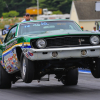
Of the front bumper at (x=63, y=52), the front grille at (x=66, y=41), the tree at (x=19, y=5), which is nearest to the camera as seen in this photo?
→ the front bumper at (x=63, y=52)

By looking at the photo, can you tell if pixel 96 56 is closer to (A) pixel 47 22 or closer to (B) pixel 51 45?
(B) pixel 51 45

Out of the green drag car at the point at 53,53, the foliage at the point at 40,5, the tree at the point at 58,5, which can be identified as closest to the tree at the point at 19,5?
the foliage at the point at 40,5

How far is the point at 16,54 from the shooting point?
24.4ft

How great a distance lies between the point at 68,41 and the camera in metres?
6.93

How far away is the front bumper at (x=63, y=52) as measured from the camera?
21.7 ft

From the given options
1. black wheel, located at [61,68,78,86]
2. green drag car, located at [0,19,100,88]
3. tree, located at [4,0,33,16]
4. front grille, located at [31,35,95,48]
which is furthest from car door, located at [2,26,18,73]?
tree, located at [4,0,33,16]

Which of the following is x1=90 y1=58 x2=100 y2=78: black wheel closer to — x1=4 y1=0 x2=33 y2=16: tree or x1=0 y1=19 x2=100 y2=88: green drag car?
x1=0 y1=19 x2=100 y2=88: green drag car

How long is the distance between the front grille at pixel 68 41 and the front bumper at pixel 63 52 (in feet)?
0.63

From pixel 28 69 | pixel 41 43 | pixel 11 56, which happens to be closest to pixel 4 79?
pixel 11 56

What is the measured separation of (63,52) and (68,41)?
32 cm

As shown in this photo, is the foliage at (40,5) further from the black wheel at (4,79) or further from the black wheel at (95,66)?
the black wheel at (95,66)

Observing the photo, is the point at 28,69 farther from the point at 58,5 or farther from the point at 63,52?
the point at 58,5

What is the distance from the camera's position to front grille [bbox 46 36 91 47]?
22.6 ft

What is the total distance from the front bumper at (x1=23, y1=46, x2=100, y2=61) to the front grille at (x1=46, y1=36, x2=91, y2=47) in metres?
0.19
